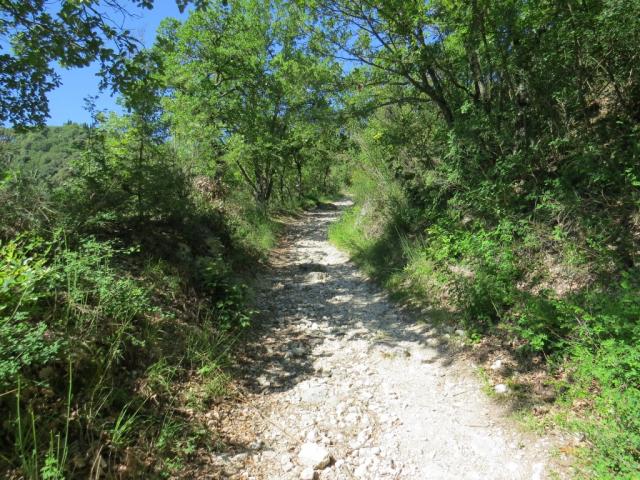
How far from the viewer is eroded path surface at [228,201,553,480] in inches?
114

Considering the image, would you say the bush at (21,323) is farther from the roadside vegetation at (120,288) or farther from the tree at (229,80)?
the tree at (229,80)

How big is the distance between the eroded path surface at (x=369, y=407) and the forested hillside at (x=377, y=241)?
420 millimetres

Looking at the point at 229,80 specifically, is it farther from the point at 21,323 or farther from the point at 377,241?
the point at 21,323

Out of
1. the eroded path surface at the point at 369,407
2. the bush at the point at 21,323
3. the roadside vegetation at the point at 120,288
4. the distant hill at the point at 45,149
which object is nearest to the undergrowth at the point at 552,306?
the eroded path surface at the point at 369,407

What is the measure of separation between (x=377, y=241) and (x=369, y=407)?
18.9 feet

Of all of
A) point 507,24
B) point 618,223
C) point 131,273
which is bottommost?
point 131,273

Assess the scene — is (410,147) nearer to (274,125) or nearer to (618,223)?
(618,223)

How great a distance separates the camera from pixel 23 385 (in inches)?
101

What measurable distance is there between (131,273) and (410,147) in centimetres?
683

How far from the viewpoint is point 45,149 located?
204 inches

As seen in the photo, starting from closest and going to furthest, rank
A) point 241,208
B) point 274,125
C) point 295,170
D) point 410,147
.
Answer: point 410,147 → point 241,208 → point 274,125 → point 295,170

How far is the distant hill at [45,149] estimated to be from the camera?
4652 millimetres

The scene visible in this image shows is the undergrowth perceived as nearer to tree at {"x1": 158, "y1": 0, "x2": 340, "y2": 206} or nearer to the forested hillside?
the forested hillside

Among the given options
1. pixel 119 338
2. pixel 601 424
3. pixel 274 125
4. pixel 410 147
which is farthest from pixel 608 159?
pixel 274 125
